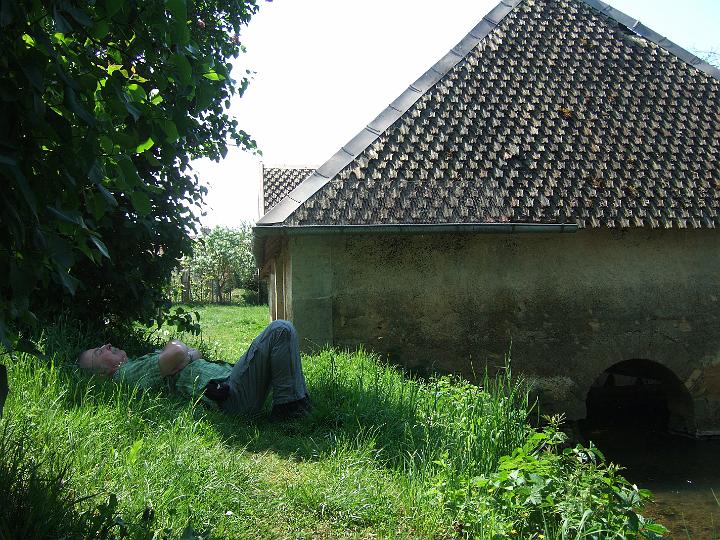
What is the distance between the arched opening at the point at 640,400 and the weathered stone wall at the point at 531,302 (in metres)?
0.33

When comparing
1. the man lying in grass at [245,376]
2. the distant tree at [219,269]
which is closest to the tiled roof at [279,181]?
the distant tree at [219,269]

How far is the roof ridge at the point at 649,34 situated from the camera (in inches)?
409

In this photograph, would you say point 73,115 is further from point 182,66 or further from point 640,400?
point 640,400

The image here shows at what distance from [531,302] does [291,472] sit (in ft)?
17.0

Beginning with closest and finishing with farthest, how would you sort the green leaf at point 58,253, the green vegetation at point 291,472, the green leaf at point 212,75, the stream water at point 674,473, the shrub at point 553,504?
the green leaf at point 58,253 → the green leaf at point 212,75 → the green vegetation at point 291,472 → the shrub at point 553,504 → the stream water at point 674,473

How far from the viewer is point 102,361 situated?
5.04m

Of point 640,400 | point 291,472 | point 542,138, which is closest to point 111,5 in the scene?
point 291,472

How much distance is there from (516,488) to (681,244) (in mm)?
6462

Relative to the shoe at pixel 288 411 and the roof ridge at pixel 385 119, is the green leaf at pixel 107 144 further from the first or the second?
the roof ridge at pixel 385 119

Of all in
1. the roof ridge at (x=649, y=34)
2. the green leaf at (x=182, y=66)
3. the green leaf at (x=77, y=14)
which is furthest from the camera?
the roof ridge at (x=649, y=34)

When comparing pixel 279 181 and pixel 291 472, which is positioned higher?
pixel 279 181

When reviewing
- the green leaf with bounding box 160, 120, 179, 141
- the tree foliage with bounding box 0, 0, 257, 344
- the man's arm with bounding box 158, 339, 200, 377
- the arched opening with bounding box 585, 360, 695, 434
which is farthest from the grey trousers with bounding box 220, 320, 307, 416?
the arched opening with bounding box 585, 360, 695, 434

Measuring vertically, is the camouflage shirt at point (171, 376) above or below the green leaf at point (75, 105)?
below

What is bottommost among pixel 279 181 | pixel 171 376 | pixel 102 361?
pixel 171 376
